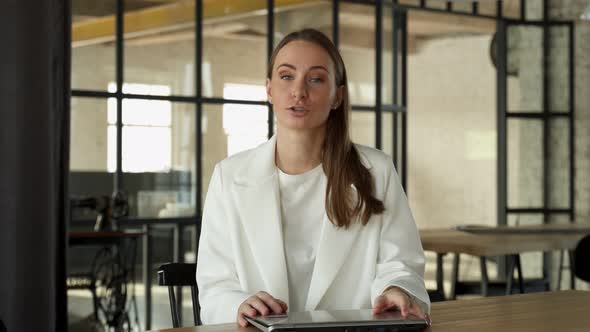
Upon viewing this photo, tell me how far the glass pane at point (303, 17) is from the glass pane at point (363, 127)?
0.82 metres

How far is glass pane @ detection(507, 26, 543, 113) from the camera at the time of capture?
901 cm

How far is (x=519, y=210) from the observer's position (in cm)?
902

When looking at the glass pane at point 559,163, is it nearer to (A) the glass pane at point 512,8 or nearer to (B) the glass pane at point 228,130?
(A) the glass pane at point 512,8

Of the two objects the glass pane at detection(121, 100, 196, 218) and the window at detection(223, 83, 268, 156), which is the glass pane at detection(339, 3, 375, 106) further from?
the glass pane at detection(121, 100, 196, 218)

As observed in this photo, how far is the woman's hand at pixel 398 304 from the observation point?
1.76 metres

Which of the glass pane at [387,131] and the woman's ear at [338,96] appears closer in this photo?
the woman's ear at [338,96]

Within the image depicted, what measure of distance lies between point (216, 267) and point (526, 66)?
25.2ft

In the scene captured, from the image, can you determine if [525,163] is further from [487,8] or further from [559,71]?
[487,8]

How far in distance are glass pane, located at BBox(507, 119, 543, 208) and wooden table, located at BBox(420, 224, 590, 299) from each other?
313cm

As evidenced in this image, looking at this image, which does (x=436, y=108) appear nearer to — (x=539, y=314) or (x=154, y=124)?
(x=154, y=124)

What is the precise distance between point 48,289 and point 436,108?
12.5 m

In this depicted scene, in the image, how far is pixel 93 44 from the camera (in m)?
6.35

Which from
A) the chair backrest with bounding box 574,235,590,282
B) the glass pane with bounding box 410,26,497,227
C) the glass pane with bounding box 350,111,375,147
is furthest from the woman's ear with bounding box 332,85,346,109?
the glass pane with bounding box 410,26,497,227

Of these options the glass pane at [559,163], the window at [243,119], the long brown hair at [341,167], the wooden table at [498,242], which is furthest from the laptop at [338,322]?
the glass pane at [559,163]
